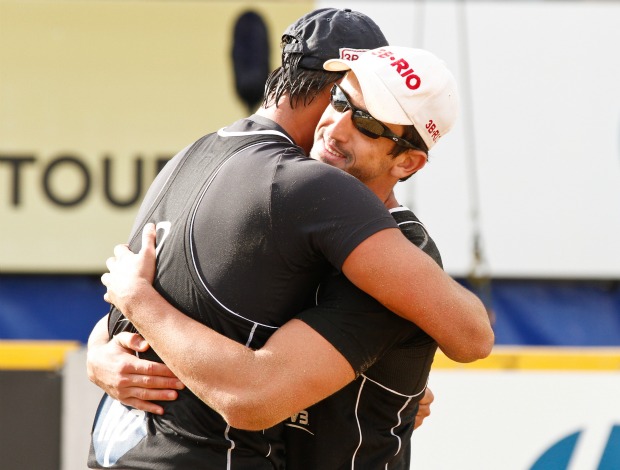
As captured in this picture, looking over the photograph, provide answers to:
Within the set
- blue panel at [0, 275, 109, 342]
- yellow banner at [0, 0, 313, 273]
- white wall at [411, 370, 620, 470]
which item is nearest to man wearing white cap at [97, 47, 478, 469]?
white wall at [411, 370, 620, 470]

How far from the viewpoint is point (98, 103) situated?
24.3 ft

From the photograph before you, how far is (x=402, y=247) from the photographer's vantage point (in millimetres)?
1985

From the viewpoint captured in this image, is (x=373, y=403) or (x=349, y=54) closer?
(x=373, y=403)

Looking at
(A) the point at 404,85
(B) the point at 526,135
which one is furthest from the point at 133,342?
(B) the point at 526,135

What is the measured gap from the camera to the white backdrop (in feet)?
24.0

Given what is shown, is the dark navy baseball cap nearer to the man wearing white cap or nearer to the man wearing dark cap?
the man wearing white cap

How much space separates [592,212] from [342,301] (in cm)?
573

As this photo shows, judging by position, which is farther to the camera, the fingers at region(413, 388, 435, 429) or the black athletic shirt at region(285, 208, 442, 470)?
the fingers at region(413, 388, 435, 429)

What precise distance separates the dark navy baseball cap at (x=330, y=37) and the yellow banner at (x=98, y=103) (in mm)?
4955

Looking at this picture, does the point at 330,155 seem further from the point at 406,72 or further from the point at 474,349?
the point at 474,349

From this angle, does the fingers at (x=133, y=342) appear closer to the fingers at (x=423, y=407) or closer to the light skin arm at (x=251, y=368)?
the light skin arm at (x=251, y=368)

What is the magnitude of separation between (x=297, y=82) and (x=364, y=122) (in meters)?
0.24

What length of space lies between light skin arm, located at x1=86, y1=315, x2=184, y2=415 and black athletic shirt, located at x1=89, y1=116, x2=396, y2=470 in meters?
0.03

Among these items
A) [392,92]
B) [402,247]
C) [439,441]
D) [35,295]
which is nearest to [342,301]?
[402,247]
